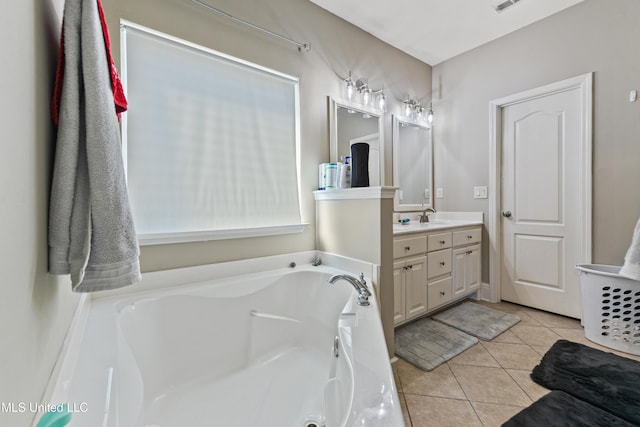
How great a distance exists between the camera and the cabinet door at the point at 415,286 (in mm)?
2039

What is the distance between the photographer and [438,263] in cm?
229

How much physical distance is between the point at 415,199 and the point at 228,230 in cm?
211

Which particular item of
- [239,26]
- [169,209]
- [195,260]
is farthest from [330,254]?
[239,26]

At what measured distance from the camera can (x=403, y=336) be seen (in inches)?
81.5

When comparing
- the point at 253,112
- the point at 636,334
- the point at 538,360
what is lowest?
the point at 538,360

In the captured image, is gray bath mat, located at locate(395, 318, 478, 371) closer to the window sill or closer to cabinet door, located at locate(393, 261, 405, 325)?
cabinet door, located at locate(393, 261, 405, 325)

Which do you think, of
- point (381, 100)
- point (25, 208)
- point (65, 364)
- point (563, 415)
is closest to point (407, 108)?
point (381, 100)

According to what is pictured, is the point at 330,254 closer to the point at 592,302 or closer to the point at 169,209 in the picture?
the point at 169,209

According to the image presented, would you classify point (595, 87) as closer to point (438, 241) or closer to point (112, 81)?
point (438, 241)

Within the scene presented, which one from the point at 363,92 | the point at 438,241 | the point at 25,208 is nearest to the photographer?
the point at 25,208

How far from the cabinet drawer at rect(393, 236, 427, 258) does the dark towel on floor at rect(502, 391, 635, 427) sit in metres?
1.04

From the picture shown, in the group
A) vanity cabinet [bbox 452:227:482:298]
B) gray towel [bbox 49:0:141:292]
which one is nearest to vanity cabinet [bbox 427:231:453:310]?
vanity cabinet [bbox 452:227:482:298]

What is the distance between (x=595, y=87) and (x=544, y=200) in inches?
38.3

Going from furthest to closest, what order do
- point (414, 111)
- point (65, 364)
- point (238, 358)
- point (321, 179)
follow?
point (414, 111)
point (321, 179)
point (238, 358)
point (65, 364)
